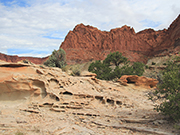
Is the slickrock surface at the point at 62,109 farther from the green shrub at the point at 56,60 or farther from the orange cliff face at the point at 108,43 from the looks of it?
the orange cliff face at the point at 108,43

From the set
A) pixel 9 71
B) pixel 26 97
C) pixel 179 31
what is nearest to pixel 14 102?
pixel 26 97

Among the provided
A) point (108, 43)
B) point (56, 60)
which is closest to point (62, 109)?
point (56, 60)

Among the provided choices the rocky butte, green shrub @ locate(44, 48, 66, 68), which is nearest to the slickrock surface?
green shrub @ locate(44, 48, 66, 68)

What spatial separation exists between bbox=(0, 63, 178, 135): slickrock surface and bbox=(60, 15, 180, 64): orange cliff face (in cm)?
6395

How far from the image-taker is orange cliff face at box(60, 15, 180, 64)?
74312 mm

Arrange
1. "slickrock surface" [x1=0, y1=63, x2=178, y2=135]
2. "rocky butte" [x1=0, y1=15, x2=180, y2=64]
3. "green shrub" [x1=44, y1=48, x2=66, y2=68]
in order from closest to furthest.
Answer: "slickrock surface" [x1=0, y1=63, x2=178, y2=135]
"green shrub" [x1=44, y1=48, x2=66, y2=68]
"rocky butte" [x1=0, y1=15, x2=180, y2=64]

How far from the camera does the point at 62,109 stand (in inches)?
293

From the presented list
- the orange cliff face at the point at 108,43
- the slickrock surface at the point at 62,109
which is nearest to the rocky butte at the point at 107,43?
the orange cliff face at the point at 108,43

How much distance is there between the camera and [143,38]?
258 feet

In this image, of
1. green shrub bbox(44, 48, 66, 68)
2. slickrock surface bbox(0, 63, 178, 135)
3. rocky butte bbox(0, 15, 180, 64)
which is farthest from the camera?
rocky butte bbox(0, 15, 180, 64)

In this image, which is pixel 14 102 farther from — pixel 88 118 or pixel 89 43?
pixel 89 43

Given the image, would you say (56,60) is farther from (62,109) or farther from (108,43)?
(108,43)

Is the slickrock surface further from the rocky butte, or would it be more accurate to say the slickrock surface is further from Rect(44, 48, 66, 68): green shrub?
the rocky butte

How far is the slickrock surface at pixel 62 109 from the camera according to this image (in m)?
5.23
